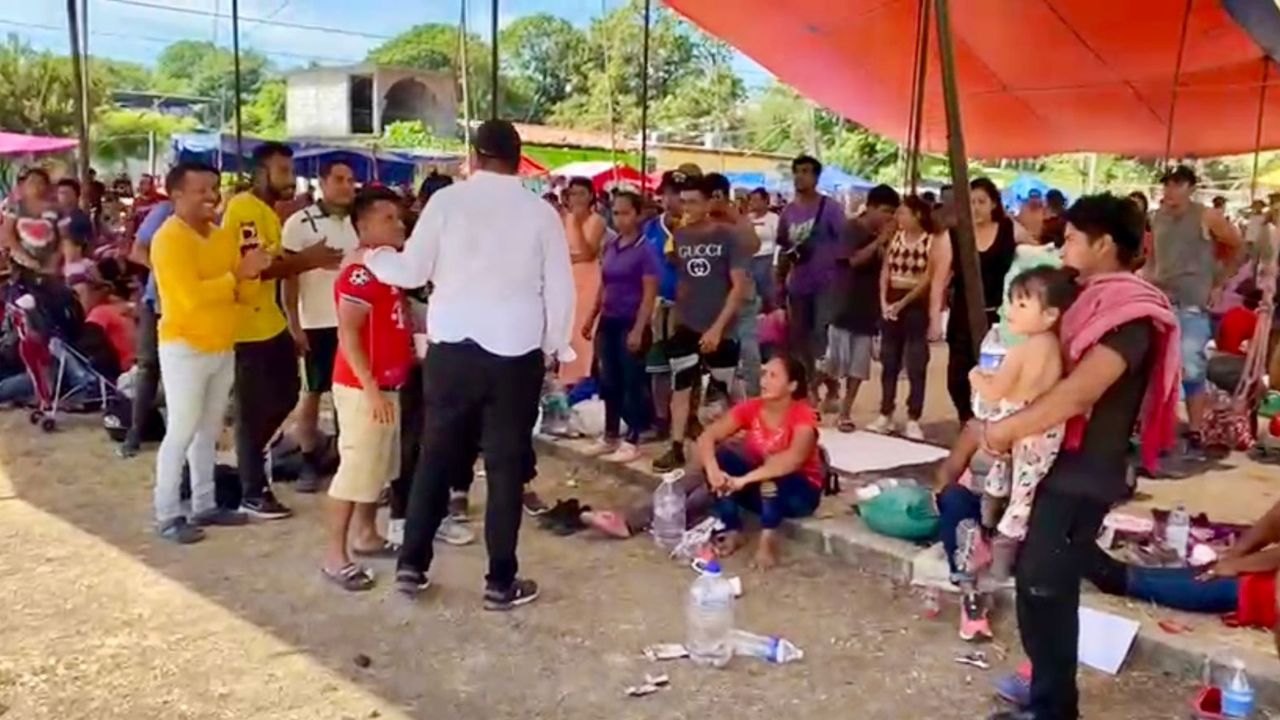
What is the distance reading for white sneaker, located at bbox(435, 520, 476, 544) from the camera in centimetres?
533

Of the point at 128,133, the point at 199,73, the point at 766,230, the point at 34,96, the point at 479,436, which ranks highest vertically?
the point at 199,73

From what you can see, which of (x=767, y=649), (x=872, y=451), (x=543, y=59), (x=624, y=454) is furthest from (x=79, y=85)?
(x=543, y=59)

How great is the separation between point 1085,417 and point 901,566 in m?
1.86

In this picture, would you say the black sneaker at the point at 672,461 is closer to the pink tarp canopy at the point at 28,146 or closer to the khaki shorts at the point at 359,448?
the khaki shorts at the point at 359,448

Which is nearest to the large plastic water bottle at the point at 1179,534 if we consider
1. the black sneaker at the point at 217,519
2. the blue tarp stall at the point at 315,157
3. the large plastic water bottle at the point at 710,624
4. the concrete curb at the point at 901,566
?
the concrete curb at the point at 901,566

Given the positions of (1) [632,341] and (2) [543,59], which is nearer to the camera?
(1) [632,341]

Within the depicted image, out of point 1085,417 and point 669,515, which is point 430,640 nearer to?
point 669,515

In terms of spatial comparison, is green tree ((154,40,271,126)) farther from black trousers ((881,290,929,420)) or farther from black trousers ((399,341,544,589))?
black trousers ((399,341,544,589))

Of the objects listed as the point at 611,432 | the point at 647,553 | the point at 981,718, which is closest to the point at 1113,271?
the point at 981,718

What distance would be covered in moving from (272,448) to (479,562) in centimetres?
193

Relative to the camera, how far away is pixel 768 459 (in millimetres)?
5047

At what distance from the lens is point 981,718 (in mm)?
3656

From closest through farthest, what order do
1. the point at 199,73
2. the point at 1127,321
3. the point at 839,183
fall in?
the point at 1127,321 → the point at 839,183 → the point at 199,73

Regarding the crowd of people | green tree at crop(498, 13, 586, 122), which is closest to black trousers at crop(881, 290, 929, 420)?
the crowd of people
